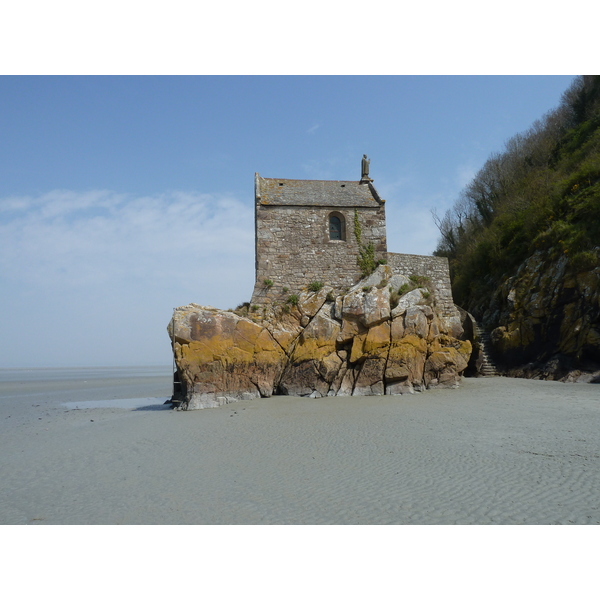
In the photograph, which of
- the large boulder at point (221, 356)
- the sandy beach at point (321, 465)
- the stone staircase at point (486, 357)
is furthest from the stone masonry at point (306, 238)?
the stone staircase at point (486, 357)

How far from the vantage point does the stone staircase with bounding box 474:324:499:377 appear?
70.0ft

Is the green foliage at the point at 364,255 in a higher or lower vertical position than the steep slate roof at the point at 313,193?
lower

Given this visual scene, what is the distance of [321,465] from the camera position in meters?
8.27

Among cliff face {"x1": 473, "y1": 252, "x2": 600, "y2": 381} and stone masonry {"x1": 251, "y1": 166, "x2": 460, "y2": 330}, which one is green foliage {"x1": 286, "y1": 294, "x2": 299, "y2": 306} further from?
cliff face {"x1": 473, "y1": 252, "x2": 600, "y2": 381}

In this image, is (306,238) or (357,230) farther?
(357,230)

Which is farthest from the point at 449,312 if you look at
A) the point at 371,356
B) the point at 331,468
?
the point at 331,468

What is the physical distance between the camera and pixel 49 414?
56.3ft

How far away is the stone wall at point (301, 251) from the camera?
63.8 feet

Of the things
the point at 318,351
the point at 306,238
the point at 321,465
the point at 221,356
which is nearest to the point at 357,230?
the point at 306,238

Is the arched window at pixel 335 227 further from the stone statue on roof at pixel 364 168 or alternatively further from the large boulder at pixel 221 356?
the large boulder at pixel 221 356

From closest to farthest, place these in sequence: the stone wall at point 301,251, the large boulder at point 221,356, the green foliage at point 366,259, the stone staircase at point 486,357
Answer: the large boulder at point 221,356 → the stone wall at point 301,251 → the green foliage at point 366,259 → the stone staircase at point 486,357

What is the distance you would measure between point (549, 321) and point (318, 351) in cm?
1020

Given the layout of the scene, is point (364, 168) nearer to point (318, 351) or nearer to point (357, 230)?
point (357, 230)

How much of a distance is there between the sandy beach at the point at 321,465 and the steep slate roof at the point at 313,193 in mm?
9666
